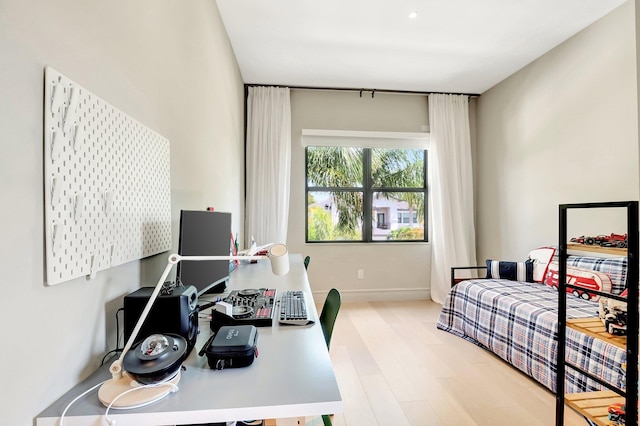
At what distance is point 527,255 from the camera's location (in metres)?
3.43

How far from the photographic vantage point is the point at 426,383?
6.98ft

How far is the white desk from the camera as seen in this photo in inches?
28.0

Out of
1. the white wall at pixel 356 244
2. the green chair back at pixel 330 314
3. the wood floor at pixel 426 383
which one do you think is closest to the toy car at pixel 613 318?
the wood floor at pixel 426 383

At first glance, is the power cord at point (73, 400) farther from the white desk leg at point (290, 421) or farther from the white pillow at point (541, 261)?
the white pillow at point (541, 261)

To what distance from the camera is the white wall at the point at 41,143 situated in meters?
0.62

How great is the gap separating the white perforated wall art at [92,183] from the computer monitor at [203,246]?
143mm

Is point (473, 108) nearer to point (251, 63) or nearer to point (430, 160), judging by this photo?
point (430, 160)

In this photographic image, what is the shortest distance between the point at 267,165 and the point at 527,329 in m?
3.04

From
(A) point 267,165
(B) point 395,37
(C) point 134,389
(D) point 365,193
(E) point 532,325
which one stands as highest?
(B) point 395,37

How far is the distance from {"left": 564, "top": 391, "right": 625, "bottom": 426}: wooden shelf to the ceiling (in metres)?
2.68

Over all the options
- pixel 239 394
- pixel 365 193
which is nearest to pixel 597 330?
pixel 239 394

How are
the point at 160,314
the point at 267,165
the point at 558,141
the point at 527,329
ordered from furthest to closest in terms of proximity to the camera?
the point at 267,165 < the point at 558,141 < the point at 527,329 < the point at 160,314

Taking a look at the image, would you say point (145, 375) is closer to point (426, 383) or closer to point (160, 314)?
point (160, 314)

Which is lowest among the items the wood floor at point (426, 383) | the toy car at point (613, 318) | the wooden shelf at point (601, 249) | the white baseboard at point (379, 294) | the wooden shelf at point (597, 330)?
the wood floor at point (426, 383)
